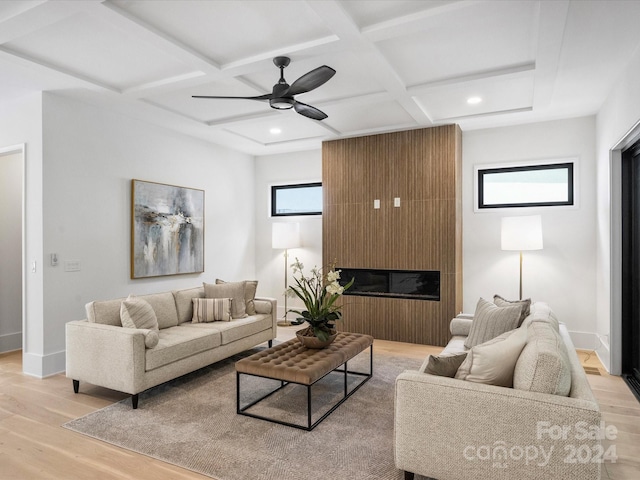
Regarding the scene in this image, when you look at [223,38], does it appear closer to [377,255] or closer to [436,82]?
[436,82]

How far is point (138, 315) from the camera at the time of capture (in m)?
3.64

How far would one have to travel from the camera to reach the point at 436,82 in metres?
3.86

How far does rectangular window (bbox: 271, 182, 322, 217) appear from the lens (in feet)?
22.0

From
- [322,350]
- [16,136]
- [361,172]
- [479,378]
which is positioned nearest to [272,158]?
[361,172]

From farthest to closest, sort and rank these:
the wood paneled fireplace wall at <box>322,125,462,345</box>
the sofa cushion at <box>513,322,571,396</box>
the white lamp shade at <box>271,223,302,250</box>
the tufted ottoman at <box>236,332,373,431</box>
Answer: the white lamp shade at <box>271,223,302,250</box>
the wood paneled fireplace wall at <box>322,125,462,345</box>
the tufted ottoman at <box>236,332,373,431</box>
the sofa cushion at <box>513,322,571,396</box>

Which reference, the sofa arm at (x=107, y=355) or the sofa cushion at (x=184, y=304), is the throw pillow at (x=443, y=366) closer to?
the sofa arm at (x=107, y=355)

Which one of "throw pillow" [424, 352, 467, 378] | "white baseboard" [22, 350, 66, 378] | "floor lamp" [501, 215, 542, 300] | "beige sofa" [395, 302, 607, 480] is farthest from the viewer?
"floor lamp" [501, 215, 542, 300]

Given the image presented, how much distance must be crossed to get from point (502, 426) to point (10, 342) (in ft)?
18.3

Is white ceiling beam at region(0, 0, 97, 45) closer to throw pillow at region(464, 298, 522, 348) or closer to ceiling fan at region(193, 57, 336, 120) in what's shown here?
ceiling fan at region(193, 57, 336, 120)

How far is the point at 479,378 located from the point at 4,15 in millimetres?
3559

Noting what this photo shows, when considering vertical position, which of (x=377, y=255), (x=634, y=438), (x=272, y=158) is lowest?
(x=634, y=438)

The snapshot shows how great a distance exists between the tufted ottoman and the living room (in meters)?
2.30

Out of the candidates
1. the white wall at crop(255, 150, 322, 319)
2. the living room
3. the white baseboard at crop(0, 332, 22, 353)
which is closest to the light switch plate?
the living room

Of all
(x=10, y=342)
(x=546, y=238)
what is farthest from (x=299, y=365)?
(x=10, y=342)
